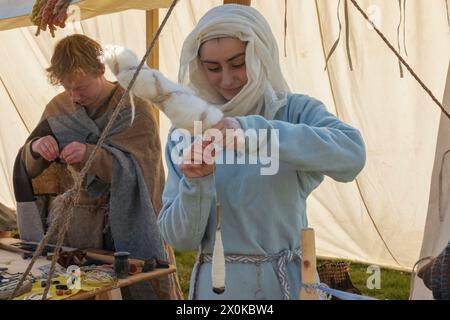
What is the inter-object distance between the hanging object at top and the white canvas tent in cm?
92

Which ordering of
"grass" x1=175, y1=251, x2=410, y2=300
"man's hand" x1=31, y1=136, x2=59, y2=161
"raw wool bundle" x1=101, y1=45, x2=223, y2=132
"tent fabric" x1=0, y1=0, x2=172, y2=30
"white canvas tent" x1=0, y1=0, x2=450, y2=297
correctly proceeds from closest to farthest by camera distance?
1. "raw wool bundle" x1=101, y1=45, x2=223, y2=132
2. "man's hand" x1=31, y1=136, x2=59, y2=161
3. "tent fabric" x1=0, y1=0, x2=172, y2=30
4. "white canvas tent" x1=0, y1=0, x2=450, y2=297
5. "grass" x1=175, y1=251, x2=410, y2=300

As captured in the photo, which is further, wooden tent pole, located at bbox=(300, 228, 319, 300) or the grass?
the grass

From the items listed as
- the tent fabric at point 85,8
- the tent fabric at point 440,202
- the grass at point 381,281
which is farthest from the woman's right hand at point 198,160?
the grass at point 381,281

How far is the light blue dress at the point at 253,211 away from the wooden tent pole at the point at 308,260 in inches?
5.5

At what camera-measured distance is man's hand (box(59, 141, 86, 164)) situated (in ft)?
7.48

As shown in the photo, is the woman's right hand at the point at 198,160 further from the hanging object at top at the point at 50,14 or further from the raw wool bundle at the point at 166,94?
the hanging object at top at the point at 50,14

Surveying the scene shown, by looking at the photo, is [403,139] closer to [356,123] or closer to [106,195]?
→ [356,123]

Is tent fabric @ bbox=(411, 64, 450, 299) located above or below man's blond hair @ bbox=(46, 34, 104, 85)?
below

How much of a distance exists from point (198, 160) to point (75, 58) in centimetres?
131

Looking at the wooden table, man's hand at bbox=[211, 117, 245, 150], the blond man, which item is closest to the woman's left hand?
man's hand at bbox=[211, 117, 245, 150]

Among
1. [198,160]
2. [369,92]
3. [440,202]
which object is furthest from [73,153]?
[369,92]

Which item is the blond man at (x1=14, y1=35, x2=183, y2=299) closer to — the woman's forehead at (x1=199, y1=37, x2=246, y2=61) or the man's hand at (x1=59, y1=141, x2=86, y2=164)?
the man's hand at (x1=59, y1=141, x2=86, y2=164)

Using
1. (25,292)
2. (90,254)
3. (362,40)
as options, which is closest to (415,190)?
(362,40)

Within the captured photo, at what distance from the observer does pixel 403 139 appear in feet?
11.5
